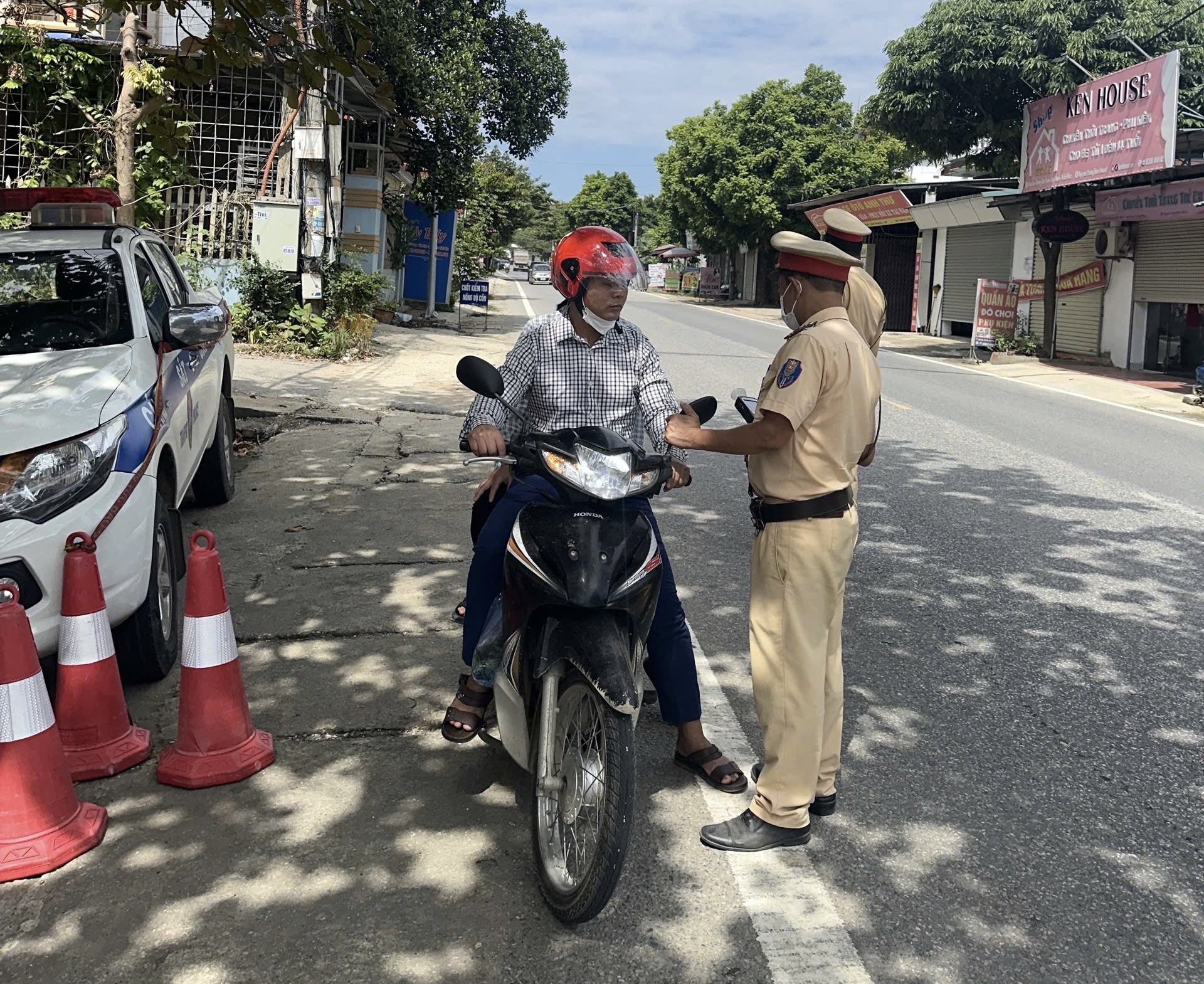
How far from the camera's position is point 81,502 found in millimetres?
3902

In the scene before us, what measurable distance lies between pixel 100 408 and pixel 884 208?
31.4 meters

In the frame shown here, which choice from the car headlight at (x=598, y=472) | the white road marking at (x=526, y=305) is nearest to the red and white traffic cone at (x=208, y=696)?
the car headlight at (x=598, y=472)

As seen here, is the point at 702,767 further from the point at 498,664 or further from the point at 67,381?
the point at 67,381

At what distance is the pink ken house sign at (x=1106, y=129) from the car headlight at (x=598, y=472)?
1824cm

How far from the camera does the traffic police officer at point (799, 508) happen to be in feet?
10.2

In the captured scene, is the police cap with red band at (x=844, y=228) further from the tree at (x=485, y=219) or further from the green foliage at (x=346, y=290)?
the tree at (x=485, y=219)

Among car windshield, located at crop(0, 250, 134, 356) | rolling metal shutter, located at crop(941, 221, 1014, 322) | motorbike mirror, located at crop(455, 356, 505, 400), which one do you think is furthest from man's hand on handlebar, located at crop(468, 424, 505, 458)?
rolling metal shutter, located at crop(941, 221, 1014, 322)

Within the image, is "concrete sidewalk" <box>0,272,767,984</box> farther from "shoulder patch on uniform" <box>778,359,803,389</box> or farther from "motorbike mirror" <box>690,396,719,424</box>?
"shoulder patch on uniform" <box>778,359,803,389</box>

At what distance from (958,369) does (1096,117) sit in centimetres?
Result: 505

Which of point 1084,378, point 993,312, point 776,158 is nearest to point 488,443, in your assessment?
point 1084,378

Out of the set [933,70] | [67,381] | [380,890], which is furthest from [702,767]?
[933,70]

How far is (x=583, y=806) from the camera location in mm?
3012

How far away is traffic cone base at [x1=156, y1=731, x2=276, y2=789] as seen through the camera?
11.9 ft

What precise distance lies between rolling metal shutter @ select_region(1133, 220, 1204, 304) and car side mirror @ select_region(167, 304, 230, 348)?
67.3 ft
